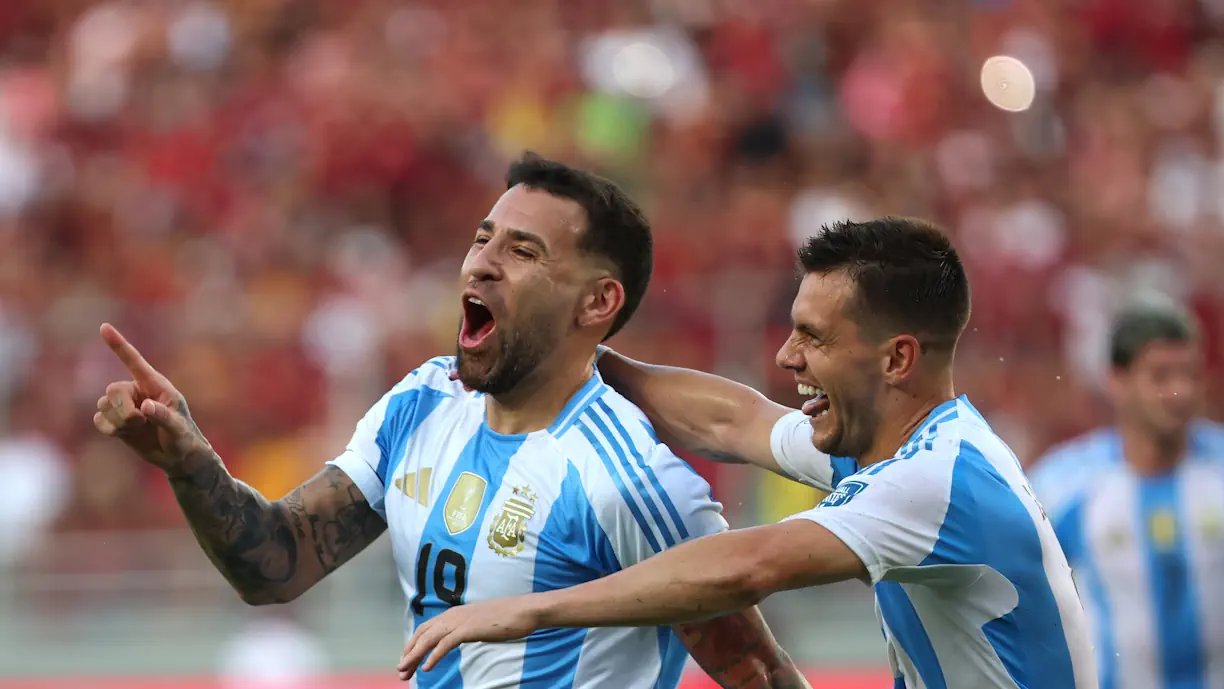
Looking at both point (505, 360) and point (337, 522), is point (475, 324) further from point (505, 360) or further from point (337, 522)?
point (337, 522)

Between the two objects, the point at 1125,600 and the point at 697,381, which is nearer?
the point at 697,381

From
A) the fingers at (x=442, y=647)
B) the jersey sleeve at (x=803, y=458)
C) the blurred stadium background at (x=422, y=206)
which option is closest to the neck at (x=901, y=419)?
the jersey sleeve at (x=803, y=458)

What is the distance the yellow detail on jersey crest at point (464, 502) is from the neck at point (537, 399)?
0.17m

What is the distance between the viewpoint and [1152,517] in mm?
6004

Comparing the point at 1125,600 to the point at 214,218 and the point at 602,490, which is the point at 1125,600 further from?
Answer: the point at 214,218

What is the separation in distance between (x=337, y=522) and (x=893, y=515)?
1586 mm

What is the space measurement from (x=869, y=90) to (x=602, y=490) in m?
8.33

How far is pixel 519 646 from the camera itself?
3.84 metres

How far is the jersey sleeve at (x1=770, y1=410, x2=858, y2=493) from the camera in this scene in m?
4.06

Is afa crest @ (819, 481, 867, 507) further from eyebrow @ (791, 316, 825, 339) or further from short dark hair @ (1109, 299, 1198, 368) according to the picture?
short dark hair @ (1109, 299, 1198, 368)

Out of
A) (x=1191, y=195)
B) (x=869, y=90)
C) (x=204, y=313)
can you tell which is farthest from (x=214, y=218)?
(x=1191, y=195)

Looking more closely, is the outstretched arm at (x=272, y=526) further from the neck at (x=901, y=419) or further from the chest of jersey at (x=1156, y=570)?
the chest of jersey at (x=1156, y=570)

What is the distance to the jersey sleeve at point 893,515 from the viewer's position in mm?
3244

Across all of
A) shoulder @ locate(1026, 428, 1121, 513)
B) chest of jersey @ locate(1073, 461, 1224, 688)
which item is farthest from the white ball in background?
chest of jersey @ locate(1073, 461, 1224, 688)
